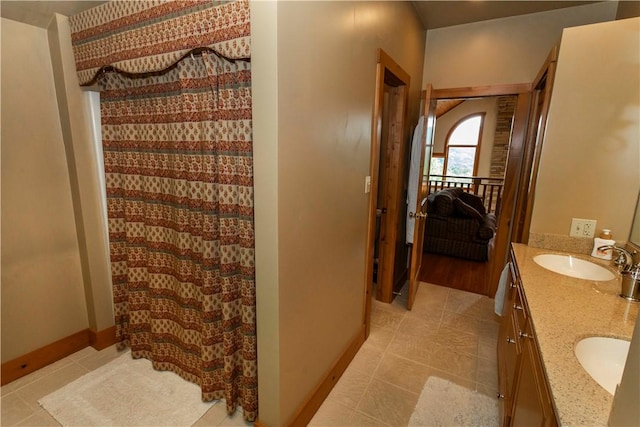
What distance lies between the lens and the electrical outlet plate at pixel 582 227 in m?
1.80

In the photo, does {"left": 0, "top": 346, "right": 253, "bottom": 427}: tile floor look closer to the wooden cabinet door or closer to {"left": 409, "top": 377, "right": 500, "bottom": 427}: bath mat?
{"left": 409, "top": 377, "right": 500, "bottom": 427}: bath mat

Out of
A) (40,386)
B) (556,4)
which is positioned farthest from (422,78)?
(40,386)

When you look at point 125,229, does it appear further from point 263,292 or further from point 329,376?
point 329,376

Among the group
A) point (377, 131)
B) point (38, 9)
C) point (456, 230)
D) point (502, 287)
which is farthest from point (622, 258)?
point (38, 9)

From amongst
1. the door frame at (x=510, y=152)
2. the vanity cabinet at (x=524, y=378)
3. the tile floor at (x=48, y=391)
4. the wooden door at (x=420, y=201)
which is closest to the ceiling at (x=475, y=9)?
the door frame at (x=510, y=152)

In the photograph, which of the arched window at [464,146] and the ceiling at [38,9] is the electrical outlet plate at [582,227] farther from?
the arched window at [464,146]

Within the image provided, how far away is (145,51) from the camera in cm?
154

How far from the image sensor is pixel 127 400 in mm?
1800

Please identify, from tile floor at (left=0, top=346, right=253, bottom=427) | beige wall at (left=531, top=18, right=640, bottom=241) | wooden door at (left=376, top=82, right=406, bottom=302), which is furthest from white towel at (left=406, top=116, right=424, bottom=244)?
tile floor at (left=0, top=346, right=253, bottom=427)

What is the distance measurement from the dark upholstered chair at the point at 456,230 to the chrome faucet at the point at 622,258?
7.81 feet

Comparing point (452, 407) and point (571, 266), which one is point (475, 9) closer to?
point (571, 266)

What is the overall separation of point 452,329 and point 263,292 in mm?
1989

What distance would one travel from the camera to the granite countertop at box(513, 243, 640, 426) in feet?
2.38

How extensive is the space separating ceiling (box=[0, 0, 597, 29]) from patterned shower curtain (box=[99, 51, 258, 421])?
0.46m
